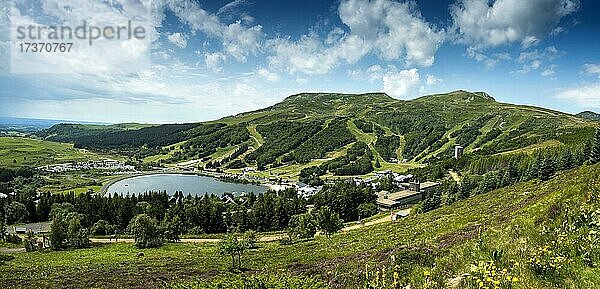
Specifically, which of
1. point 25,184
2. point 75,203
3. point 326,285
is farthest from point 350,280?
point 25,184

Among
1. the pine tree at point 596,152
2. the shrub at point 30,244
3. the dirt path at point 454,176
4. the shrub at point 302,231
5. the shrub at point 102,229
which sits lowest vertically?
the shrub at point 102,229

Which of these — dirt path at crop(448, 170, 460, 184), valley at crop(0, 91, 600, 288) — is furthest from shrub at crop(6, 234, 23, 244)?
dirt path at crop(448, 170, 460, 184)

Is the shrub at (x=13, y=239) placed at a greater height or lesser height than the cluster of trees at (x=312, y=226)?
lesser

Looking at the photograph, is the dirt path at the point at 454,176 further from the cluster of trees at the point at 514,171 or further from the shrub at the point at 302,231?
the shrub at the point at 302,231

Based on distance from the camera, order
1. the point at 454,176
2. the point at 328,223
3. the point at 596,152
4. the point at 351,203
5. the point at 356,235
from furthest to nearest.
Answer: the point at 454,176
the point at 351,203
the point at 596,152
the point at 328,223
the point at 356,235

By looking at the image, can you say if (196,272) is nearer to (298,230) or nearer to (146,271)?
(146,271)

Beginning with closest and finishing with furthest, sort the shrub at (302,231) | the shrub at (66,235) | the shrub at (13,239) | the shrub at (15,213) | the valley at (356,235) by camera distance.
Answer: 1. the valley at (356,235)
2. the shrub at (302,231)
3. the shrub at (66,235)
4. the shrub at (13,239)
5. the shrub at (15,213)

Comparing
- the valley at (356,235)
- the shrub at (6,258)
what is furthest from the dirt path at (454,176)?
the shrub at (6,258)

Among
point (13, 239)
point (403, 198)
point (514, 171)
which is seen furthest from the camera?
point (403, 198)

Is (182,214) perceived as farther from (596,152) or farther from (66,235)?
(596,152)

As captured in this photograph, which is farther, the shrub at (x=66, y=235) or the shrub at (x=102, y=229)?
the shrub at (x=102, y=229)

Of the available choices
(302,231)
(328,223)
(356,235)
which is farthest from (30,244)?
(356,235)

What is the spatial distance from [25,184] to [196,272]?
20950 centimetres

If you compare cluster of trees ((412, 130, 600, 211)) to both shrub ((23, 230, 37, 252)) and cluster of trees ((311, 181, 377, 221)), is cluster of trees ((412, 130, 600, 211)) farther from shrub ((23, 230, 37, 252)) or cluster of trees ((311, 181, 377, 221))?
shrub ((23, 230, 37, 252))
